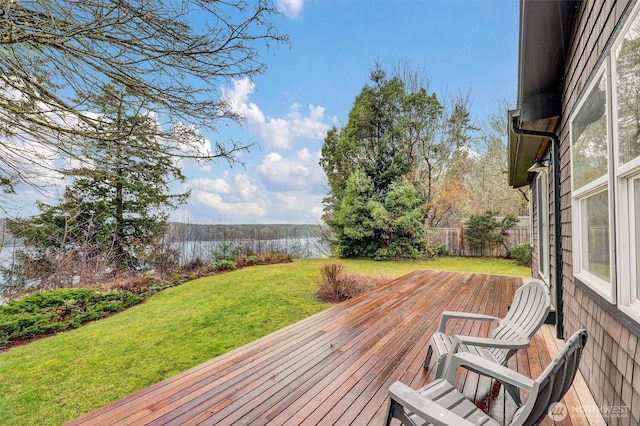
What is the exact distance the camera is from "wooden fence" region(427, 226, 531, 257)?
11.8 meters

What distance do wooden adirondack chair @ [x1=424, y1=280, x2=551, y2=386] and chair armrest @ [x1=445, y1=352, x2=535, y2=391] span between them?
17cm

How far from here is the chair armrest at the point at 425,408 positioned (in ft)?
4.08

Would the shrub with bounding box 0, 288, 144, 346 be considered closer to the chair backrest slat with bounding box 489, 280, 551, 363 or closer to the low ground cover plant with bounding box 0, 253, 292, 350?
the low ground cover plant with bounding box 0, 253, 292, 350

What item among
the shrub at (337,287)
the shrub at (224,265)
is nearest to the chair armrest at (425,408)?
the shrub at (337,287)

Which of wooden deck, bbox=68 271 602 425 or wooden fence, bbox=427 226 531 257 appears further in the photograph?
wooden fence, bbox=427 226 531 257

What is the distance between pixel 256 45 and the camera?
9.62 feet

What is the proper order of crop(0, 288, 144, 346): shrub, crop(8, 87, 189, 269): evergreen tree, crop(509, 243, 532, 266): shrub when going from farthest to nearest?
crop(509, 243, 532, 266): shrub < crop(0, 288, 144, 346): shrub < crop(8, 87, 189, 269): evergreen tree

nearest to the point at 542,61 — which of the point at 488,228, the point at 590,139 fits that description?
the point at 590,139

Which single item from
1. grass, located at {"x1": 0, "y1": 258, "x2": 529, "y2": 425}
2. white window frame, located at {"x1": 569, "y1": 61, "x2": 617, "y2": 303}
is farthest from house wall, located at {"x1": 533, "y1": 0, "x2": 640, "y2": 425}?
grass, located at {"x1": 0, "y1": 258, "x2": 529, "y2": 425}

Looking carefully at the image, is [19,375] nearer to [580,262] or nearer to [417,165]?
[580,262]

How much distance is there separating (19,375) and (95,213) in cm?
751

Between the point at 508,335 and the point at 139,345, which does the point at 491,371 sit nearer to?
the point at 508,335

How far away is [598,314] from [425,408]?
1474 millimetres

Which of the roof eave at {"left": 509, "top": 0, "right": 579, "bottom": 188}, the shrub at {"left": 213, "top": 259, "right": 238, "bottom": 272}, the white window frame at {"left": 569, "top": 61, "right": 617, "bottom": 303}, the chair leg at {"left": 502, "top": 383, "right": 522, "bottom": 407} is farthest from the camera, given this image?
the shrub at {"left": 213, "top": 259, "right": 238, "bottom": 272}
